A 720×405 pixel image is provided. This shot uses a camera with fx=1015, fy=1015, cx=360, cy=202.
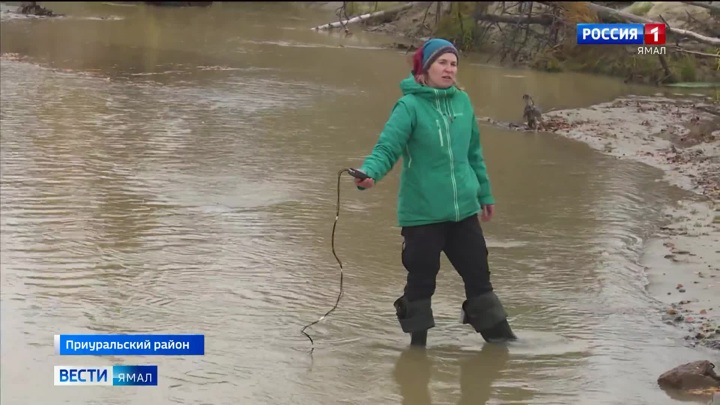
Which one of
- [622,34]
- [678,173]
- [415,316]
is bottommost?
[415,316]

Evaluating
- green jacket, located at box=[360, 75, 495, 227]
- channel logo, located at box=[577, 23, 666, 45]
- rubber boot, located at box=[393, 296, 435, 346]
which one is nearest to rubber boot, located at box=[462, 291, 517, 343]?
rubber boot, located at box=[393, 296, 435, 346]

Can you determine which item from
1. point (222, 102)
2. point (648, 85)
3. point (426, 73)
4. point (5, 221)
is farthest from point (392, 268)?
point (648, 85)

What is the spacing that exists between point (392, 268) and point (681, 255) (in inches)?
77.7

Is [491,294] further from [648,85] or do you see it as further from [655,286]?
[648,85]

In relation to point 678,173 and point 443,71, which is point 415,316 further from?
point 678,173

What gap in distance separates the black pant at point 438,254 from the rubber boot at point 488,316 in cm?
5

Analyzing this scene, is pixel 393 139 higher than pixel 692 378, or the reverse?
pixel 393 139

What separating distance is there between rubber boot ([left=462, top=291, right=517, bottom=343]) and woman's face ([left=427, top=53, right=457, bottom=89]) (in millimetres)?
1084
